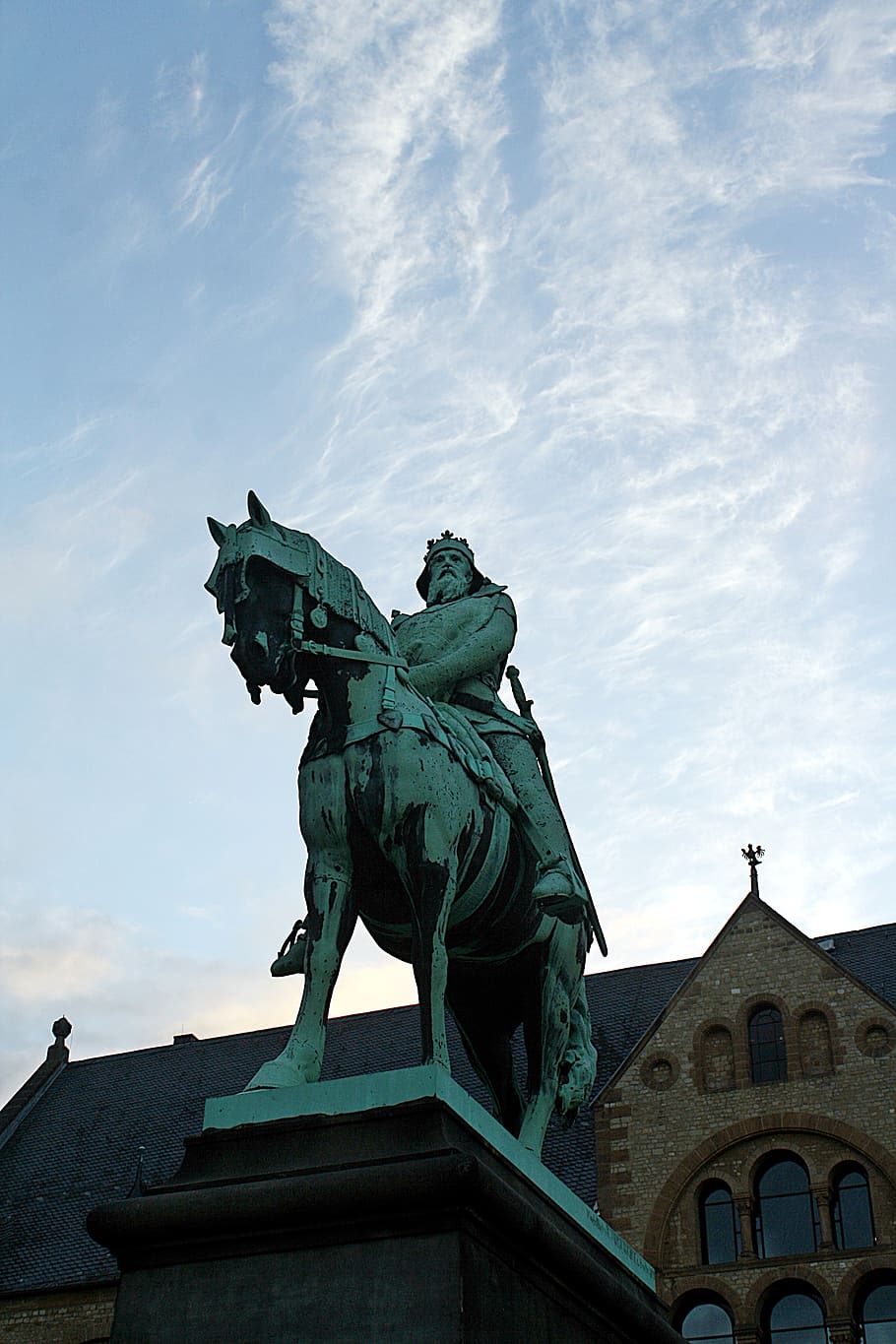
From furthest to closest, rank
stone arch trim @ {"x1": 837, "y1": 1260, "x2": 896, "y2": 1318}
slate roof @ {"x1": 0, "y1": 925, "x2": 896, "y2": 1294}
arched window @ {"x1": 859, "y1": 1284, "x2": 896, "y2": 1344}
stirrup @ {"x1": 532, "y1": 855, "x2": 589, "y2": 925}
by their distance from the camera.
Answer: slate roof @ {"x1": 0, "y1": 925, "x2": 896, "y2": 1294}
stone arch trim @ {"x1": 837, "y1": 1260, "x2": 896, "y2": 1318}
arched window @ {"x1": 859, "y1": 1284, "x2": 896, "y2": 1344}
stirrup @ {"x1": 532, "y1": 855, "x2": 589, "y2": 925}

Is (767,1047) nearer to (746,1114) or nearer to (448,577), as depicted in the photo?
(746,1114)

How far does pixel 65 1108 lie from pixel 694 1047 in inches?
657

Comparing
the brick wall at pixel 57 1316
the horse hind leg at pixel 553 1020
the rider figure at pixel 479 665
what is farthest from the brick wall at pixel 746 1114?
the rider figure at pixel 479 665

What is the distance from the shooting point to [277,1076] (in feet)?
19.5

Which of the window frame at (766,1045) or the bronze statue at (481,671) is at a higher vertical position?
the window frame at (766,1045)

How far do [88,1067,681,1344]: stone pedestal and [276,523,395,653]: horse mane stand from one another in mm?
2032

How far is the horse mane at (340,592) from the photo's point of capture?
6.65 meters

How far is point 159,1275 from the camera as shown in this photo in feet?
17.7

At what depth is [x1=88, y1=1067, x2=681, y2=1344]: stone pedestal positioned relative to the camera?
5.07 m

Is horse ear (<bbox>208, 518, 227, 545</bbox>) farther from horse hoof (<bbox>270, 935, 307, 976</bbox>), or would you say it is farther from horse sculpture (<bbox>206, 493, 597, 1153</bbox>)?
horse hoof (<bbox>270, 935, 307, 976</bbox>)

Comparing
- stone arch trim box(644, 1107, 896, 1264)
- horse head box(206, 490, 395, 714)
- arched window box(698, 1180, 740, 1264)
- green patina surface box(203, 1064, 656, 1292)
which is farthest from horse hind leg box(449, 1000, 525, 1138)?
arched window box(698, 1180, 740, 1264)

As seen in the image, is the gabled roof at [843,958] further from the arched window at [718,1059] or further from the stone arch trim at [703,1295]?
the stone arch trim at [703,1295]

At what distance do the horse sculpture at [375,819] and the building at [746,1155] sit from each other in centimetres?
1759

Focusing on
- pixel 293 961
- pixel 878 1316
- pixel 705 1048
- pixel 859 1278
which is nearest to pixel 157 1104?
pixel 705 1048
